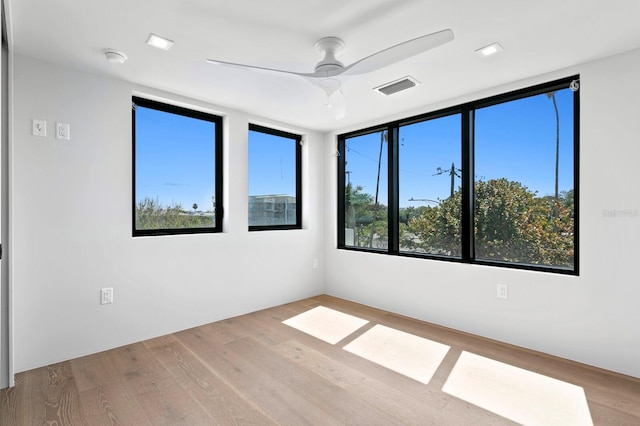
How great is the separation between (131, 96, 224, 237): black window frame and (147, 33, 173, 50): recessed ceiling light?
0.97 m

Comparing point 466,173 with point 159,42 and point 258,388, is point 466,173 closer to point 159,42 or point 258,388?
point 258,388

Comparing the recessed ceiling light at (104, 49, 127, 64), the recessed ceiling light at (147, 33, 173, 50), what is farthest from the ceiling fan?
the recessed ceiling light at (104, 49, 127, 64)

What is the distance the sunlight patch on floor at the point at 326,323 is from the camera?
3.15 meters

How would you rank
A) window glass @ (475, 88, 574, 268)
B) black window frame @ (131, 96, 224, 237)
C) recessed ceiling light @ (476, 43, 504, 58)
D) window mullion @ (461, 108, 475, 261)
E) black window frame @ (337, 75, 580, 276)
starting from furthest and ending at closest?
window mullion @ (461, 108, 475, 261), black window frame @ (131, 96, 224, 237), window glass @ (475, 88, 574, 268), black window frame @ (337, 75, 580, 276), recessed ceiling light @ (476, 43, 504, 58)

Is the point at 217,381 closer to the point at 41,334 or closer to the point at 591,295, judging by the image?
the point at 41,334

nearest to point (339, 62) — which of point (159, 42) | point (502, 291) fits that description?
point (159, 42)

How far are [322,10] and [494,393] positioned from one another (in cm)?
255

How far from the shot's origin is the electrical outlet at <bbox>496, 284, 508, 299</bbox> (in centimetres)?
294

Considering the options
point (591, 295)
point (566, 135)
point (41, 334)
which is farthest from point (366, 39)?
point (41, 334)

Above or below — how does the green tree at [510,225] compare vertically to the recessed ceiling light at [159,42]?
below

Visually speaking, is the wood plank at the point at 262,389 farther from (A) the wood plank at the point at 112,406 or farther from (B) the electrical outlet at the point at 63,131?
(B) the electrical outlet at the point at 63,131

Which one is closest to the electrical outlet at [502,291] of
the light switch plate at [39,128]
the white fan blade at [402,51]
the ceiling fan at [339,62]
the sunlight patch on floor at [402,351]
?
the sunlight patch on floor at [402,351]

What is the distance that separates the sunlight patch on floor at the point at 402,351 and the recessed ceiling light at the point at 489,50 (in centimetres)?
229

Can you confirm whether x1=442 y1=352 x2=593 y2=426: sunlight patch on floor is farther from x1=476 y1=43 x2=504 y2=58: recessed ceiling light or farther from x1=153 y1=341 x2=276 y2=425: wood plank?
x1=476 y1=43 x2=504 y2=58: recessed ceiling light
